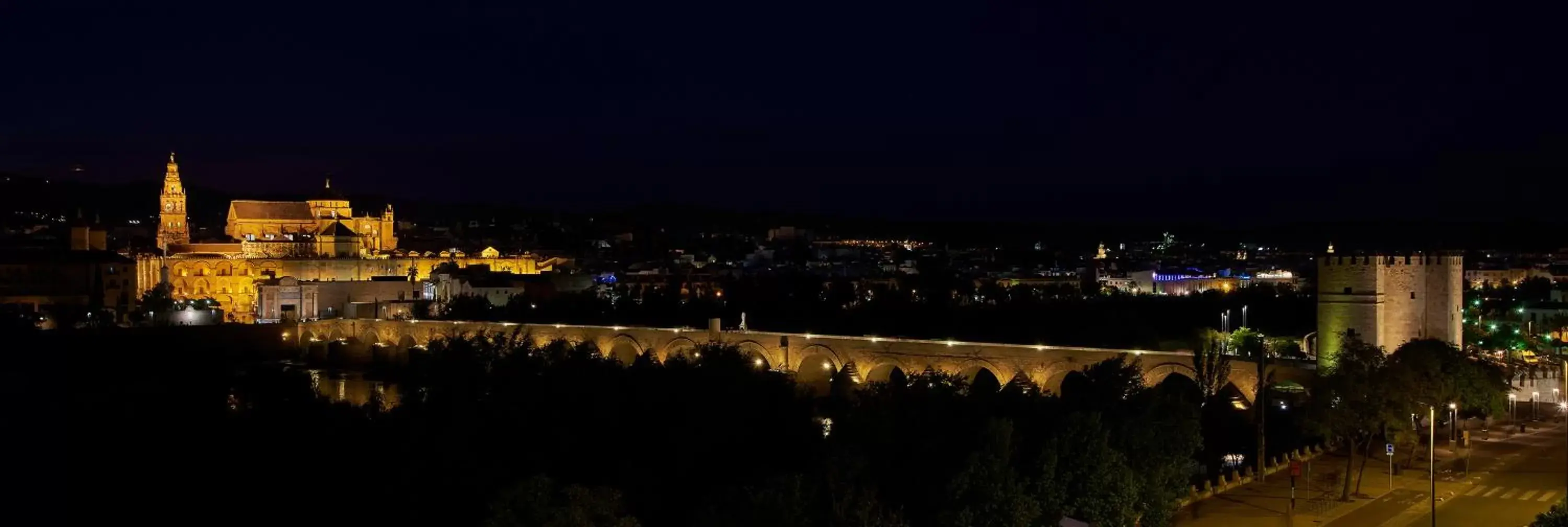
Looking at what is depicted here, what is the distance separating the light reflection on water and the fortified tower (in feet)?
61.7

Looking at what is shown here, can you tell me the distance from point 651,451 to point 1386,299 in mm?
9849

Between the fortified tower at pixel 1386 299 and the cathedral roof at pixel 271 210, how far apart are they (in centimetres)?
5503

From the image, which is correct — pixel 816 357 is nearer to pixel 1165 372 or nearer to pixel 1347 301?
pixel 1165 372

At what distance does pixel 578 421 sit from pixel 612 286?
42.8 metres

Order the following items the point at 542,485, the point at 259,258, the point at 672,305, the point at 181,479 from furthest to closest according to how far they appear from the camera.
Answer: the point at 259,258 → the point at 672,305 → the point at 181,479 → the point at 542,485

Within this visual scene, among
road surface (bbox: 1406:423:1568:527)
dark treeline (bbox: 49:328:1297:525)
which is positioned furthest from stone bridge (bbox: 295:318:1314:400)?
road surface (bbox: 1406:423:1568:527)

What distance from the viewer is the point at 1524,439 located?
1762 cm

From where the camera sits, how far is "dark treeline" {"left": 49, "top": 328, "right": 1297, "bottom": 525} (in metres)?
11.4

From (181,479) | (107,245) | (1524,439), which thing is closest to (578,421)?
(181,479)

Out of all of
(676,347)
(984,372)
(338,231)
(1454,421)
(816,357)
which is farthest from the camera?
(338,231)

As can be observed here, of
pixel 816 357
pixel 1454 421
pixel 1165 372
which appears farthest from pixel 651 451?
pixel 816 357

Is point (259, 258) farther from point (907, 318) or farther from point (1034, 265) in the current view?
point (1034, 265)

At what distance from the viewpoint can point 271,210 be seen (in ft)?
209

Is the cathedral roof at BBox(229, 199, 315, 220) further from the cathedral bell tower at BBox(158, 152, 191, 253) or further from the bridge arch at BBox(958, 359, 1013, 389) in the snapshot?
the bridge arch at BBox(958, 359, 1013, 389)
